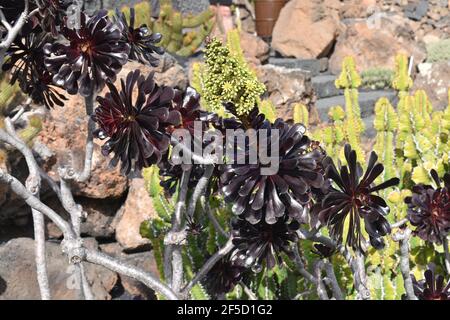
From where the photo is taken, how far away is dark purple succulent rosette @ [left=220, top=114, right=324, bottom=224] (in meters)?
1.25

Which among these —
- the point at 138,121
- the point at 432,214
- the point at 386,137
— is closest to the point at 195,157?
the point at 138,121

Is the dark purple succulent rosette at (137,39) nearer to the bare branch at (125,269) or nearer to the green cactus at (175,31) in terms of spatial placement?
the bare branch at (125,269)

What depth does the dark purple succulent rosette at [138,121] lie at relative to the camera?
1.29 meters

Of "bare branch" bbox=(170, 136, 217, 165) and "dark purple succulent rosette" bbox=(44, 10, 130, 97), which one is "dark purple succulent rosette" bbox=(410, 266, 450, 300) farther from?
"dark purple succulent rosette" bbox=(44, 10, 130, 97)

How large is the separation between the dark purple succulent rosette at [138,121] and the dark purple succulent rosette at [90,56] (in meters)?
0.10

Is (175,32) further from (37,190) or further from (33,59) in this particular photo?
(37,190)

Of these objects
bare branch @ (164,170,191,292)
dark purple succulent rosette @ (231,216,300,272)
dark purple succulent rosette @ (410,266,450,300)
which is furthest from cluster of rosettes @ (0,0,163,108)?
dark purple succulent rosette @ (410,266,450,300)

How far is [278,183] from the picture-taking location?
4.12ft

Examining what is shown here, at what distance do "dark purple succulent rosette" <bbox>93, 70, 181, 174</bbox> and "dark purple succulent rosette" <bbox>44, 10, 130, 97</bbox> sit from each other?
0.10 metres

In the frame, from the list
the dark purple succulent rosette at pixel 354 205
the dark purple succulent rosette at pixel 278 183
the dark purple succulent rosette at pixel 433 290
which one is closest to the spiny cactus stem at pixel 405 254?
the dark purple succulent rosette at pixel 433 290

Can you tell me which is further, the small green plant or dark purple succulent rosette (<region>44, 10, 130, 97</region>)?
the small green plant

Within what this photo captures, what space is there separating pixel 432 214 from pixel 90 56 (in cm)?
126
